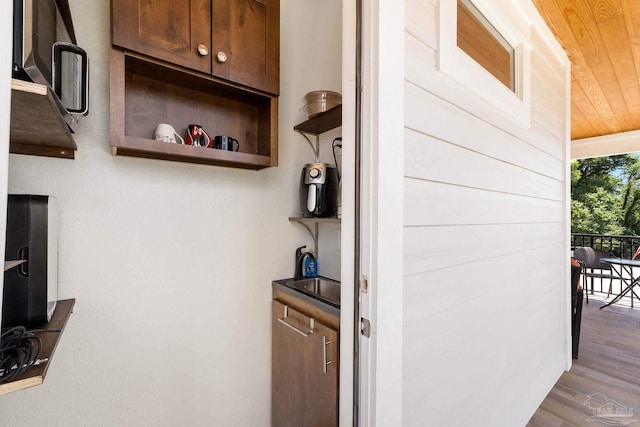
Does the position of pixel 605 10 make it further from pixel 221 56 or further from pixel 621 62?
pixel 221 56

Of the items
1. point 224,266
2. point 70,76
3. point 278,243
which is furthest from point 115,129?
point 278,243

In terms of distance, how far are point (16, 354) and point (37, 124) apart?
57 centimetres

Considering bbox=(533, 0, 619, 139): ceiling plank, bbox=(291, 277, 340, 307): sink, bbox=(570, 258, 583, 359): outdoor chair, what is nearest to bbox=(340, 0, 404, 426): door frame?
bbox=(291, 277, 340, 307): sink

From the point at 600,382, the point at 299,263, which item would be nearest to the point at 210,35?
the point at 299,263

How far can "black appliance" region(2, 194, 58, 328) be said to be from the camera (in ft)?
2.46

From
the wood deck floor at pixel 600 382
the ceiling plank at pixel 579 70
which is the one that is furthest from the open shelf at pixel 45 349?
the ceiling plank at pixel 579 70

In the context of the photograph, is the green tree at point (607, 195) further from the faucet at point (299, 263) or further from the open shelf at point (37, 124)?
the open shelf at point (37, 124)

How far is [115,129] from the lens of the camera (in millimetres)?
1017

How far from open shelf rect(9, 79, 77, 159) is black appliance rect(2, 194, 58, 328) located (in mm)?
196

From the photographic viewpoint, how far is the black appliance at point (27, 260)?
75cm

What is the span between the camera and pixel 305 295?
1.36 meters

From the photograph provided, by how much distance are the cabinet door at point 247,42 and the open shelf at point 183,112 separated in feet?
0.19

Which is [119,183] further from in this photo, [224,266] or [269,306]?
[269,306]

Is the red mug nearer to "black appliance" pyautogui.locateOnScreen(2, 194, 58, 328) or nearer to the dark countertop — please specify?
"black appliance" pyautogui.locateOnScreen(2, 194, 58, 328)
